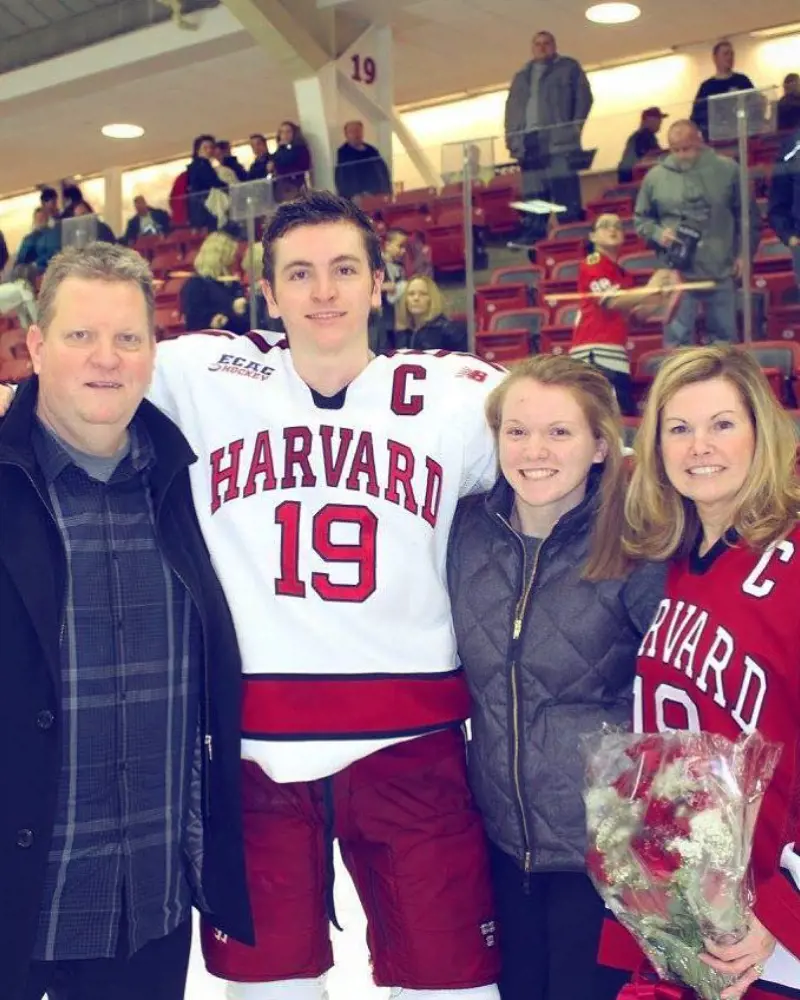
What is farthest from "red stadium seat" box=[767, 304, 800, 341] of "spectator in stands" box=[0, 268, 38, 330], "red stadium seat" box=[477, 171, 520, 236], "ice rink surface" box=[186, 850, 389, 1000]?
"spectator in stands" box=[0, 268, 38, 330]

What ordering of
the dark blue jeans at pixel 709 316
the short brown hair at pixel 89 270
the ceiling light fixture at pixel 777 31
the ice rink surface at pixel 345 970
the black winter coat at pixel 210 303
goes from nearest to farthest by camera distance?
the short brown hair at pixel 89 270 < the ice rink surface at pixel 345 970 < the dark blue jeans at pixel 709 316 < the black winter coat at pixel 210 303 < the ceiling light fixture at pixel 777 31

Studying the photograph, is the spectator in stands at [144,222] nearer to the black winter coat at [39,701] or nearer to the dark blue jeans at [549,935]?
the black winter coat at [39,701]

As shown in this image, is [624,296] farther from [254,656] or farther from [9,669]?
[9,669]

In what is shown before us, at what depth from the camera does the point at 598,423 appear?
209 cm

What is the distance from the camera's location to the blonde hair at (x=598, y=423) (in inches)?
77.2

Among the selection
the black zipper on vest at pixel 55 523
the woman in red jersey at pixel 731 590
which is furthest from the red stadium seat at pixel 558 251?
the black zipper on vest at pixel 55 523

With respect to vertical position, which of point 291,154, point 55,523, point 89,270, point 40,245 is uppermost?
point 291,154

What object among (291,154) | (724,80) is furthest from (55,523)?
(291,154)

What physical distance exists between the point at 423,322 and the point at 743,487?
3.73 metres

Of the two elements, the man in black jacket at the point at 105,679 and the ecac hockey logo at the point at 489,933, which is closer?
the man in black jacket at the point at 105,679

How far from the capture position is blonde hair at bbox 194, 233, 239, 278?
642 centimetres

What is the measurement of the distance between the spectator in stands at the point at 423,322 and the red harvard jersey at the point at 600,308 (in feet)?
1.86

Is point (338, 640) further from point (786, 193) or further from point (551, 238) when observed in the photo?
point (551, 238)

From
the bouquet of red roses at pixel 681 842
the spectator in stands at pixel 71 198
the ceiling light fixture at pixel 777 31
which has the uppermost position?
the ceiling light fixture at pixel 777 31
